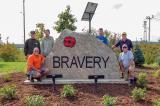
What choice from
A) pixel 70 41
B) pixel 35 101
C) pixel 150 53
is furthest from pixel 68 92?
pixel 150 53

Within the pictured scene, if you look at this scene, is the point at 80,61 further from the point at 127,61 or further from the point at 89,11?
the point at 89,11

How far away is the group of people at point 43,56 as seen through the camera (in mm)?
14625

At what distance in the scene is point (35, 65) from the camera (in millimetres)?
14680

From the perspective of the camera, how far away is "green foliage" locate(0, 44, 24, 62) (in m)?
38.0

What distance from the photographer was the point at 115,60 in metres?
15.6

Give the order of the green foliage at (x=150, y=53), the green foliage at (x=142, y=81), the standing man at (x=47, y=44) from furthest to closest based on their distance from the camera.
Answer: the green foliage at (x=150, y=53) < the standing man at (x=47, y=44) < the green foliage at (x=142, y=81)

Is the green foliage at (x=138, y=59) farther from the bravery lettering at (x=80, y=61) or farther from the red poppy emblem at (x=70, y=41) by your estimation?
the red poppy emblem at (x=70, y=41)

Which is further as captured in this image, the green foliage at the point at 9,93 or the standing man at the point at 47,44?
the standing man at the point at 47,44

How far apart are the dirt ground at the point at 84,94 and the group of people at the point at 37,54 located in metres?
0.44

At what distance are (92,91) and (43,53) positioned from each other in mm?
2547

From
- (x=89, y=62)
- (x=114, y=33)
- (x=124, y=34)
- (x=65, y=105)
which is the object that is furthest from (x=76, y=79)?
(x=114, y=33)

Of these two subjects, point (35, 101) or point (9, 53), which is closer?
point (35, 101)

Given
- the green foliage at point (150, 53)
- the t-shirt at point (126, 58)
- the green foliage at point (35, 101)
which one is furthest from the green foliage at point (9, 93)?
the green foliage at point (150, 53)

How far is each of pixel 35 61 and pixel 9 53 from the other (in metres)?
24.0
